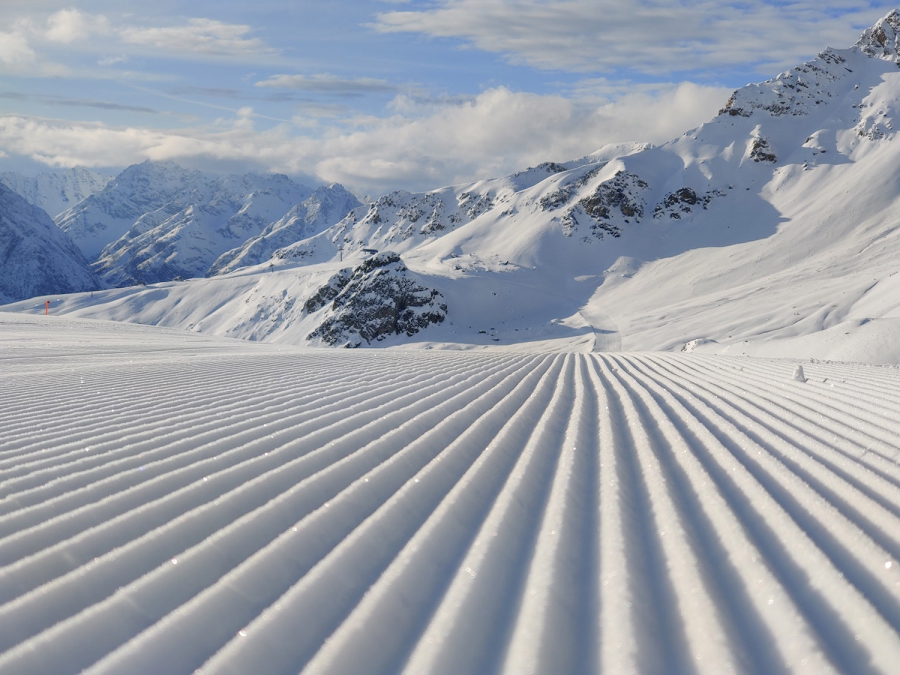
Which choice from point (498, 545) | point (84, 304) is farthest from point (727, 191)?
point (84, 304)

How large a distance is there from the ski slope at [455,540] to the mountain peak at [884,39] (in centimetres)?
12401

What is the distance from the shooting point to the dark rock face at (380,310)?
59.4 metres

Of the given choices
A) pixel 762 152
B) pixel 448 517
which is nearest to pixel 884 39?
pixel 762 152

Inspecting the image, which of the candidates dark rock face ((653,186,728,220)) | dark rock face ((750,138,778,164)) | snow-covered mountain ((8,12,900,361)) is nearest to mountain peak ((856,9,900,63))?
snow-covered mountain ((8,12,900,361))

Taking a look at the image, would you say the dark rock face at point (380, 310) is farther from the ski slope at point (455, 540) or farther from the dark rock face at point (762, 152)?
the dark rock face at point (762, 152)

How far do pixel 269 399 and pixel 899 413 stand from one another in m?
7.99

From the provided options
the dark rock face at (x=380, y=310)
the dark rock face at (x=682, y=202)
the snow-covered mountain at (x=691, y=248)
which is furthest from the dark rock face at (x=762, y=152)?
the dark rock face at (x=380, y=310)

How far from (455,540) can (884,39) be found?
5212 inches

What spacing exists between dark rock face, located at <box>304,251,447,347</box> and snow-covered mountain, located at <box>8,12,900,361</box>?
1.06 meters

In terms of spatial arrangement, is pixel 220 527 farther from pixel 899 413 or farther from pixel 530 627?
pixel 899 413

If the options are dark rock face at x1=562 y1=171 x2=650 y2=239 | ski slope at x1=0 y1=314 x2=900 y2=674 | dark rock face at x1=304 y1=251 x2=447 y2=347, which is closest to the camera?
ski slope at x1=0 y1=314 x2=900 y2=674

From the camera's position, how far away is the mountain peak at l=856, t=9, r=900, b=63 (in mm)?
98938

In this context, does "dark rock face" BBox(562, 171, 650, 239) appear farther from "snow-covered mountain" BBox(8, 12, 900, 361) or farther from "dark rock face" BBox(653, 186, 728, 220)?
"dark rock face" BBox(653, 186, 728, 220)

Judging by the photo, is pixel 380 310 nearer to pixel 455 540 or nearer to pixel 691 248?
pixel 691 248
